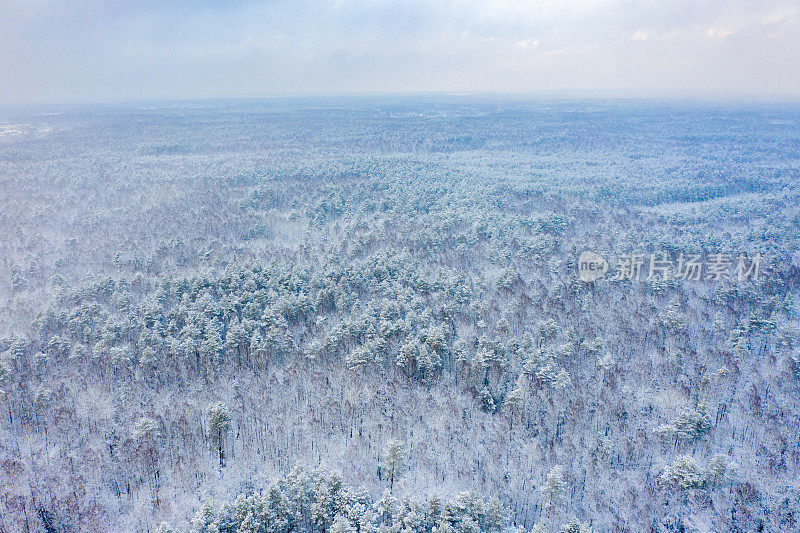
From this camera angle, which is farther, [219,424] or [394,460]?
[219,424]

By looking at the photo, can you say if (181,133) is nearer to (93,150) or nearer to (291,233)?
(93,150)

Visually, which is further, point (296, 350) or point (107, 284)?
point (107, 284)

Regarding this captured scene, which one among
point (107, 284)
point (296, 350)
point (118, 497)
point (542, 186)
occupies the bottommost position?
point (118, 497)

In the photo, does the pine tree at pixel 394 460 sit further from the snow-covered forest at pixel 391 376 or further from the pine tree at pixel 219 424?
the pine tree at pixel 219 424

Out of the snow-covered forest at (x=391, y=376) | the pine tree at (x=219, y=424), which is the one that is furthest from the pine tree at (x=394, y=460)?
the pine tree at (x=219, y=424)

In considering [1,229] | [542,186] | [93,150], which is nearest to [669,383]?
[542,186]

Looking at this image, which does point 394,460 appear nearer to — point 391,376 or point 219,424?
point 391,376

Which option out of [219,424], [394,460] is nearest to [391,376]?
[394,460]

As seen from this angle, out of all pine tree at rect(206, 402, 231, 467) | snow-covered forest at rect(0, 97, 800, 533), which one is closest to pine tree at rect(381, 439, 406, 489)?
snow-covered forest at rect(0, 97, 800, 533)
